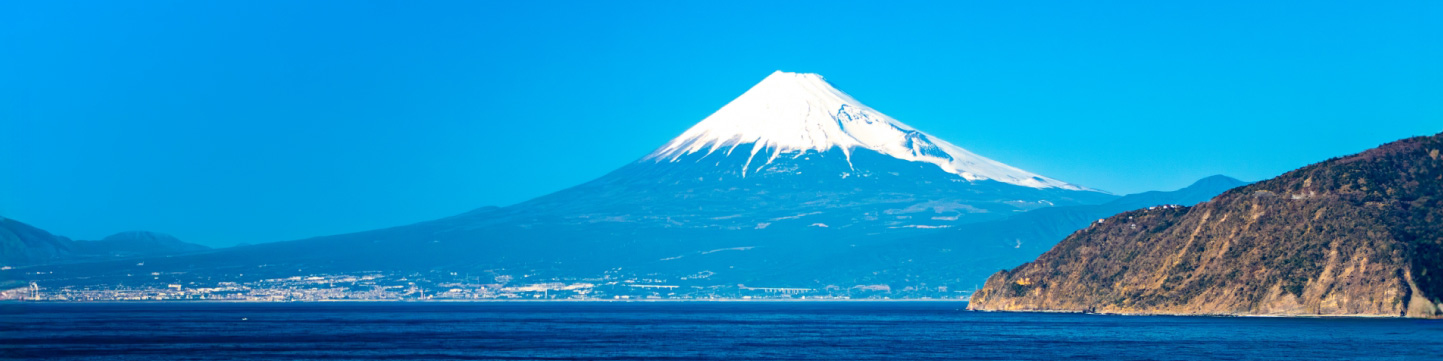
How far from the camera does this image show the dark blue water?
111 metres

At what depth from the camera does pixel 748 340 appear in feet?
451

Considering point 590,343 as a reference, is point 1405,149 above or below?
above

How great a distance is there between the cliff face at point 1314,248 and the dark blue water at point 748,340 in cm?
348

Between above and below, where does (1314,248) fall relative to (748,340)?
above

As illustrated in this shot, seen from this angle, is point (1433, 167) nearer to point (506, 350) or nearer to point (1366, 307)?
point (1366, 307)

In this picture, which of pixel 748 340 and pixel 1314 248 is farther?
pixel 1314 248

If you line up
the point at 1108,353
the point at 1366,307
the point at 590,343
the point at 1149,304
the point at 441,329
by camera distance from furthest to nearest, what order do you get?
the point at 1149,304, the point at 441,329, the point at 1366,307, the point at 590,343, the point at 1108,353

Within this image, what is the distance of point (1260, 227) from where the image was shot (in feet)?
543

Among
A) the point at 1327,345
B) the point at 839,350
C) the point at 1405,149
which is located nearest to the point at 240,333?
the point at 839,350

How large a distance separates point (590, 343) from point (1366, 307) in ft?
240

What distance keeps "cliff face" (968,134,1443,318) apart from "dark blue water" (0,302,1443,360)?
348 centimetres

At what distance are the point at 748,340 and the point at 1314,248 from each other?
58953 millimetres

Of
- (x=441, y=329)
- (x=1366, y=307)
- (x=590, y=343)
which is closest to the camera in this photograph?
(x=590, y=343)

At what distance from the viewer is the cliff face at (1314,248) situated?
476 feet
